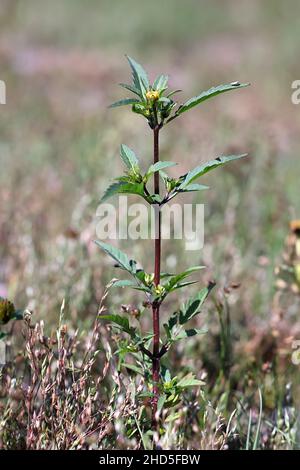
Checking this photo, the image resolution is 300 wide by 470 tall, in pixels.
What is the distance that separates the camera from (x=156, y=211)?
156cm

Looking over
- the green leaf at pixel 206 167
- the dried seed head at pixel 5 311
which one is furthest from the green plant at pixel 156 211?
the dried seed head at pixel 5 311

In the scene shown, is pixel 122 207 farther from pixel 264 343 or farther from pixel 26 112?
pixel 26 112

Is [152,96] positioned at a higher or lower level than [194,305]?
higher

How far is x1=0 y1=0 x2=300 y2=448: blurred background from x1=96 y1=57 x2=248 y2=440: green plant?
0.55 m

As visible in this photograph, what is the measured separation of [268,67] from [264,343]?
8.83m

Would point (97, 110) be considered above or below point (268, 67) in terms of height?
below

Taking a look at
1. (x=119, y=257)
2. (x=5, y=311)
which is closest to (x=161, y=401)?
(x=119, y=257)

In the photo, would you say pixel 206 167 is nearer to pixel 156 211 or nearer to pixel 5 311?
pixel 156 211

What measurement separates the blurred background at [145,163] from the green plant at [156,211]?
550mm

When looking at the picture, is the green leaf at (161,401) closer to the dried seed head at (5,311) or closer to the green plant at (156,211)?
the green plant at (156,211)

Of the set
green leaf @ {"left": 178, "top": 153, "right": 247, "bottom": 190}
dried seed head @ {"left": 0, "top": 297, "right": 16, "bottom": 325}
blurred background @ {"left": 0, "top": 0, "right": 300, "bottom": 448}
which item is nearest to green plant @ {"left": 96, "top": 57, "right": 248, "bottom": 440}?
green leaf @ {"left": 178, "top": 153, "right": 247, "bottom": 190}

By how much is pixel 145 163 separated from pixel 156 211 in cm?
328

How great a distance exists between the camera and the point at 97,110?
23.1 ft
